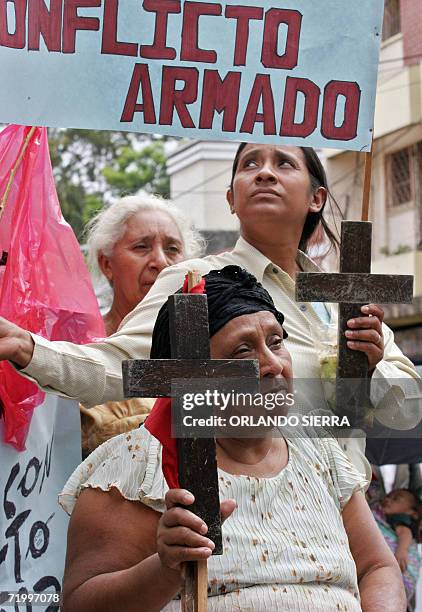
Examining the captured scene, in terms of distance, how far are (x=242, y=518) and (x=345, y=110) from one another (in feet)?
3.86

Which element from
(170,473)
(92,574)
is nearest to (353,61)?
(170,473)

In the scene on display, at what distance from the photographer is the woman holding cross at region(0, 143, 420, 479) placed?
323cm

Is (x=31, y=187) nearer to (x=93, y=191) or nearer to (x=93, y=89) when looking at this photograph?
(x=93, y=89)

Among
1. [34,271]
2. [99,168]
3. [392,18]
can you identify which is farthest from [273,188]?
[99,168]

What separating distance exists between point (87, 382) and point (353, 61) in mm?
1132

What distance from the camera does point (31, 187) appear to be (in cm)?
379

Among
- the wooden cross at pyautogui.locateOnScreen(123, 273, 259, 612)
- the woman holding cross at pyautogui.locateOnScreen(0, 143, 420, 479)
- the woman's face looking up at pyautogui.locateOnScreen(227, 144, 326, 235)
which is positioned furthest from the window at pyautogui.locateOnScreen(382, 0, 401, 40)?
the wooden cross at pyautogui.locateOnScreen(123, 273, 259, 612)

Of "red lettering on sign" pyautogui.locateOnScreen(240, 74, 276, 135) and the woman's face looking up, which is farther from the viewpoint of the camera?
the woman's face looking up

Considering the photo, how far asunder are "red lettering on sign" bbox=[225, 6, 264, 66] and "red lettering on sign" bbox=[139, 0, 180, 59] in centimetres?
16

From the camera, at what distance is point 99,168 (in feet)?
77.5

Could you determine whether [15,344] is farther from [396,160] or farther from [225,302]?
[396,160]

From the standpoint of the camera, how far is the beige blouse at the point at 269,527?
2828mm

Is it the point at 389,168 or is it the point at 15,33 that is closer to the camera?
the point at 15,33

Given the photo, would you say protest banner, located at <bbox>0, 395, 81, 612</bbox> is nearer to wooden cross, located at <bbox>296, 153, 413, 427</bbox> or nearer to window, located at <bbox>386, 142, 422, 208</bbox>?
wooden cross, located at <bbox>296, 153, 413, 427</bbox>
